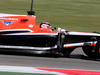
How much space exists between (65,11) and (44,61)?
10080 mm

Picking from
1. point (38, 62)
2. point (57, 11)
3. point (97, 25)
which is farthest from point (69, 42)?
point (57, 11)

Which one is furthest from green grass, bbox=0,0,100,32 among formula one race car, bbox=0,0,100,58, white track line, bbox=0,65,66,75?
white track line, bbox=0,65,66,75

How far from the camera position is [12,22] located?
23.4ft

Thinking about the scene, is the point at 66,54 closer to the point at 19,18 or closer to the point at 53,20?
the point at 19,18

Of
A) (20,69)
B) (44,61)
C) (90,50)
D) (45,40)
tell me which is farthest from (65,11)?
(20,69)

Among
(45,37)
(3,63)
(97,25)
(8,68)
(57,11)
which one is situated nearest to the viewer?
(8,68)

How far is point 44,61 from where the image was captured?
21.1ft

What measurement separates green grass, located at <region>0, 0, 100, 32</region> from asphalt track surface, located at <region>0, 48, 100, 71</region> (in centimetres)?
675

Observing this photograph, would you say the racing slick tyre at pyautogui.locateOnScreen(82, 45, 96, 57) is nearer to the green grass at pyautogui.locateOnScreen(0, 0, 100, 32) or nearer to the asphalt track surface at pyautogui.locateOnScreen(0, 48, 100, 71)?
the asphalt track surface at pyautogui.locateOnScreen(0, 48, 100, 71)

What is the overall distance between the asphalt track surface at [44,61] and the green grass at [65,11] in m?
6.75

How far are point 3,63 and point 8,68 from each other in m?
0.62

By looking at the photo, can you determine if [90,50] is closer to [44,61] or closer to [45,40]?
[45,40]

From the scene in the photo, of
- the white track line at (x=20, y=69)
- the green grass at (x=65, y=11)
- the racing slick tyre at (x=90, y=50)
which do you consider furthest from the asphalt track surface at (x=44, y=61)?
the green grass at (x=65, y=11)

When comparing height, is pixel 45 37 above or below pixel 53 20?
above
